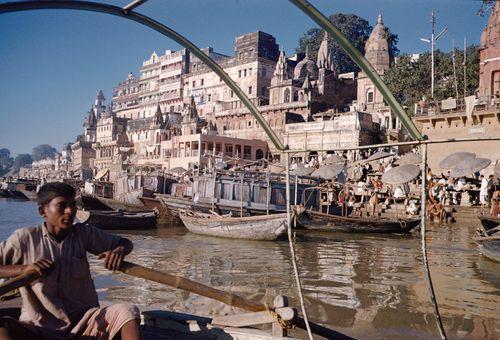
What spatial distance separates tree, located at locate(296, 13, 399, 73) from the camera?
57625mm

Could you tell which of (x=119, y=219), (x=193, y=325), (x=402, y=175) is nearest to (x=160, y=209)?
(x=119, y=219)

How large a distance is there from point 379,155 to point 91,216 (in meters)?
14.8

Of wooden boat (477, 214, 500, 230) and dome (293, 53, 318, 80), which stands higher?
dome (293, 53, 318, 80)

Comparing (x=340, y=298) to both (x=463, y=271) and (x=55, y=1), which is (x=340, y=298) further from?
(x=55, y=1)

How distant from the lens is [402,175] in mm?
A: 18156

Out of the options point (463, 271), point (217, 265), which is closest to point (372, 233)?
point (463, 271)

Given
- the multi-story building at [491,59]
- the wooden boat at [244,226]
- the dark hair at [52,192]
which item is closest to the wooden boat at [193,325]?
the dark hair at [52,192]

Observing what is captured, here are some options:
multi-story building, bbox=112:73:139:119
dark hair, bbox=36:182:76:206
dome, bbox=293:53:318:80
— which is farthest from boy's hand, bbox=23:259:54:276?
multi-story building, bbox=112:73:139:119

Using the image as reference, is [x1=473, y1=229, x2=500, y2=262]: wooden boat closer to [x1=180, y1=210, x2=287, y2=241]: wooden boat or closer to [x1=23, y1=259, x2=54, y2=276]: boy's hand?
[x1=180, y1=210, x2=287, y2=241]: wooden boat

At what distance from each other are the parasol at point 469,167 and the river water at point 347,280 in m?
3.19

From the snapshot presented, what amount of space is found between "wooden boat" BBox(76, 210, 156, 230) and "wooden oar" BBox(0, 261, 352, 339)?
16.4 m

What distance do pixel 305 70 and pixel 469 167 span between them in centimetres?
3341

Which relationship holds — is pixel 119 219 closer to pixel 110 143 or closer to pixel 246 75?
pixel 246 75

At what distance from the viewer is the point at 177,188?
89.1 ft
